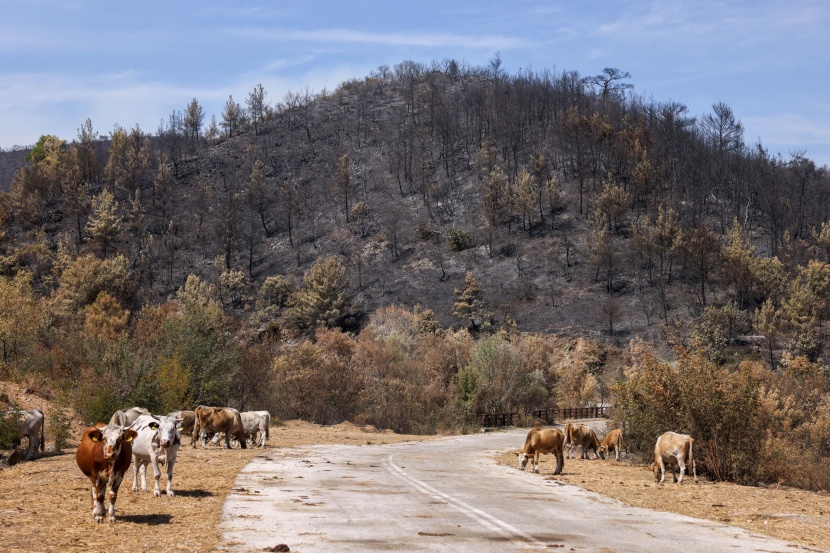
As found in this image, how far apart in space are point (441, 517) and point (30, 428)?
15.7 m

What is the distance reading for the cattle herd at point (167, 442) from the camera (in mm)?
13055

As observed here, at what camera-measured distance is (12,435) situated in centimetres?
2495

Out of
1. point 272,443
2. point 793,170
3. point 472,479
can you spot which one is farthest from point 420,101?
point 472,479

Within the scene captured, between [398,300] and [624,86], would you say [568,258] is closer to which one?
[398,300]

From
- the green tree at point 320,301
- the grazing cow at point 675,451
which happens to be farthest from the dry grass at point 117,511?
the green tree at point 320,301

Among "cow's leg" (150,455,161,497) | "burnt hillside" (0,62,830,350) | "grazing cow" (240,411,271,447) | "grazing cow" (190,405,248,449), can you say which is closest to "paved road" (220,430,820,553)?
"cow's leg" (150,455,161,497)

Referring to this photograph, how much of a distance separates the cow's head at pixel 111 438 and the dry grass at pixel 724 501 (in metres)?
10.0

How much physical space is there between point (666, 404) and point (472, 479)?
7368 millimetres

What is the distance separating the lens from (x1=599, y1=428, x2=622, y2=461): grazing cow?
3066 cm

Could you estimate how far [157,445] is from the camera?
53.5 ft

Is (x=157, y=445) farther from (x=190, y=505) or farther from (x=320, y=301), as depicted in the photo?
(x=320, y=301)

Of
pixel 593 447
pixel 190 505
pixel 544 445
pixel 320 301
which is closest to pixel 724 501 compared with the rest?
pixel 544 445

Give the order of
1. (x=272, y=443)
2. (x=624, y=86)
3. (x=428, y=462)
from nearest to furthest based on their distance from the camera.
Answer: (x=428, y=462) < (x=272, y=443) < (x=624, y=86)

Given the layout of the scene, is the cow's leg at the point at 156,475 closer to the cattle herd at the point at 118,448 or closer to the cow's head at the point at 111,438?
the cattle herd at the point at 118,448
